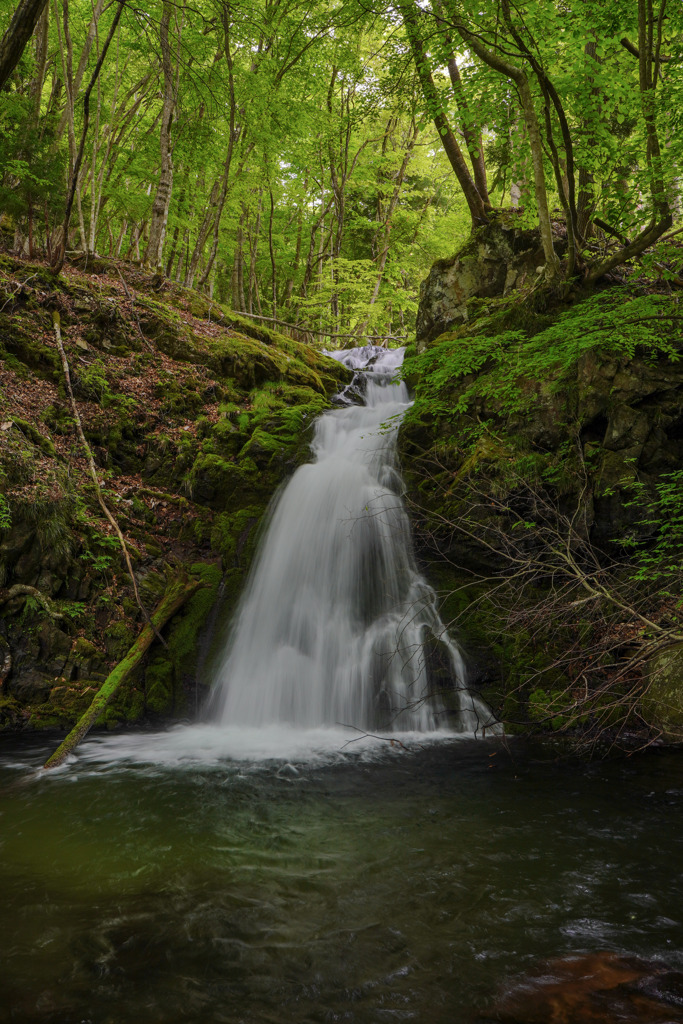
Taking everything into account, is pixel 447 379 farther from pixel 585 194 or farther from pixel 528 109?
pixel 585 194

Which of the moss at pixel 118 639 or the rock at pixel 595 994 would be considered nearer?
the rock at pixel 595 994

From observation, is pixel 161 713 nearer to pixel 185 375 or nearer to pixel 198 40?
pixel 185 375

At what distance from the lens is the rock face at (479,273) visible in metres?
9.76

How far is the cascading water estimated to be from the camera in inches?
252

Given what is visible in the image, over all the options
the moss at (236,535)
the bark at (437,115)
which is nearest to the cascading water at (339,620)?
the moss at (236,535)

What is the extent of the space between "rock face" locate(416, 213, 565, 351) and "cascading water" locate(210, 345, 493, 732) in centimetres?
357

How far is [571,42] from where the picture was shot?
5.90 meters

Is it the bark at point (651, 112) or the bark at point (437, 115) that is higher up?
the bark at point (437, 115)

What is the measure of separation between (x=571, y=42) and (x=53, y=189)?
856cm

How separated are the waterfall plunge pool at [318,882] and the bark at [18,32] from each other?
5033 mm

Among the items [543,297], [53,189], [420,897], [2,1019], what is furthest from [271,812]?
[53,189]

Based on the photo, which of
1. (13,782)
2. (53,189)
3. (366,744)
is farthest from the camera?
(53,189)

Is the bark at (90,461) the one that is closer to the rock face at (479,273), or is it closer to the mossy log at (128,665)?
the mossy log at (128,665)

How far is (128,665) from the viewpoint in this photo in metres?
6.19
